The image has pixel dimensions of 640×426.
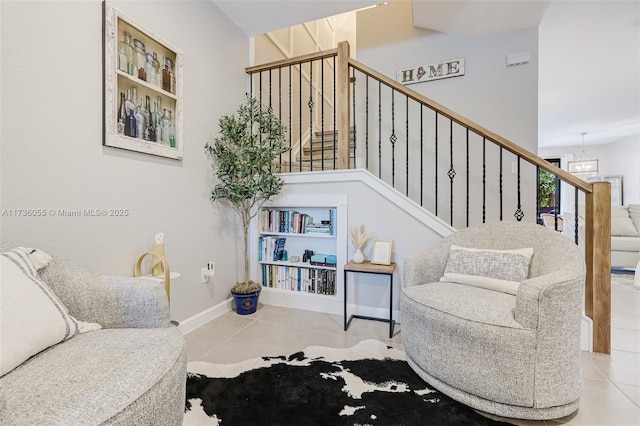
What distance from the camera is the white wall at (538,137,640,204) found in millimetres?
6812

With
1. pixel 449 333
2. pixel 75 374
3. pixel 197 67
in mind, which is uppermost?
pixel 197 67

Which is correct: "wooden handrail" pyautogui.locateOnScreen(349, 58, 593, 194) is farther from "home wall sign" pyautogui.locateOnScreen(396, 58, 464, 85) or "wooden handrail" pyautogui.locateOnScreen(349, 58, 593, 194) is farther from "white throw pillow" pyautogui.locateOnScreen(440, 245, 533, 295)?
"home wall sign" pyautogui.locateOnScreen(396, 58, 464, 85)

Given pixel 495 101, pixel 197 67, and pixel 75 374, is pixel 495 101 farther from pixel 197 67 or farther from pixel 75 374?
pixel 75 374

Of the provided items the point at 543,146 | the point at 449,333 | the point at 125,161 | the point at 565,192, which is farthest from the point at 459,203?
the point at 543,146

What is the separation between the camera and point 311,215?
284cm

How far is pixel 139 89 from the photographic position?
6.03 ft

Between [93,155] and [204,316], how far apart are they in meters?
1.43

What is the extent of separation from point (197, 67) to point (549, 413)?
3.05 m

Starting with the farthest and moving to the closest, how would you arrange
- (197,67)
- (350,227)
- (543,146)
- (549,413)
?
(543,146), (350,227), (197,67), (549,413)

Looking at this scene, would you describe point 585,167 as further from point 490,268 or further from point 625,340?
point 490,268

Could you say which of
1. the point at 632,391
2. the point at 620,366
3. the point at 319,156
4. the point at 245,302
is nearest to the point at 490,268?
the point at 632,391

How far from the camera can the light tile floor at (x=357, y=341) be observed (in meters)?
1.34

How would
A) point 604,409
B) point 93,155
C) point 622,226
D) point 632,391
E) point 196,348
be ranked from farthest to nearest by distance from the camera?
point 622,226 → point 196,348 → point 93,155 → point 632,391 → point 604,409

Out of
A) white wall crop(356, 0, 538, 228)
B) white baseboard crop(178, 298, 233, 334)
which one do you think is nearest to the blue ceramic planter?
white baseboard crop(178, 298, 233, 334)
